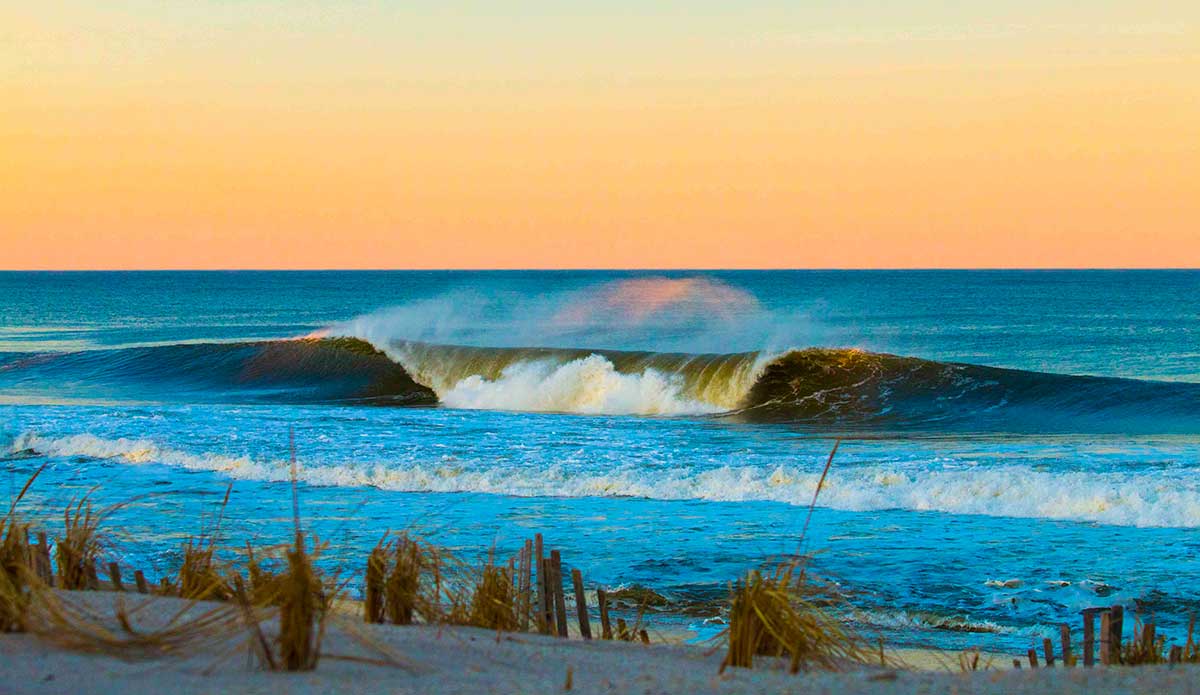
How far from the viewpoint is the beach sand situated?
162 inches

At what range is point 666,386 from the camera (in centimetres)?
2806

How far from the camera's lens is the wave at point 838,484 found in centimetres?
1244

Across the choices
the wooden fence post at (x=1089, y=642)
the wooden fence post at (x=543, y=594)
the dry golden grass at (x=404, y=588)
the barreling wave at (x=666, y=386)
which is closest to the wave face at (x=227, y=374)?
the barreling wave at (x=666, y=386)

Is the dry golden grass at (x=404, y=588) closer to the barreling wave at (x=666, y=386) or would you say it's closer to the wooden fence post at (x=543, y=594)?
the wooden fence post at (x=543, y=594)

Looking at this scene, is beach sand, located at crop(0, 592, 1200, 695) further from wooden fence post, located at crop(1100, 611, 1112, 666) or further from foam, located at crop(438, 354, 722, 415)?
foam, located at crop(438, 354, 722, 415)

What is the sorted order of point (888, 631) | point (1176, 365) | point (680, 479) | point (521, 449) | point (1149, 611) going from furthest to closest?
point (1176, 365) < point (521, 449) < point (680, 479) < point (1149, 611) < point (888, 631)

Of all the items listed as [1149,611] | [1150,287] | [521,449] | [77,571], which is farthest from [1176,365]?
[1150,287]

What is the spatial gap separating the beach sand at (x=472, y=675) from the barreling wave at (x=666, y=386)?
1809 centimetres

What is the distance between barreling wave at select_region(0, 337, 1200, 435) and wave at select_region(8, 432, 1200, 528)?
27.8ft

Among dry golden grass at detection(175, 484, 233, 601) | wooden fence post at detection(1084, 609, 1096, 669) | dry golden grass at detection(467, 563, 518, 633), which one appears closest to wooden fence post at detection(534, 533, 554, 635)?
dry golden grass at detection(467, 563, 518, 633)

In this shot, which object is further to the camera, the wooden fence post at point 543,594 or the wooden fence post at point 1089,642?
the wooden fence post at point 543,594

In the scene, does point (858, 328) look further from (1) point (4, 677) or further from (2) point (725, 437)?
A: (1) point (4, 677)

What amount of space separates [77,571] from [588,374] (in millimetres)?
22648

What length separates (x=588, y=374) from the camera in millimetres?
28672
